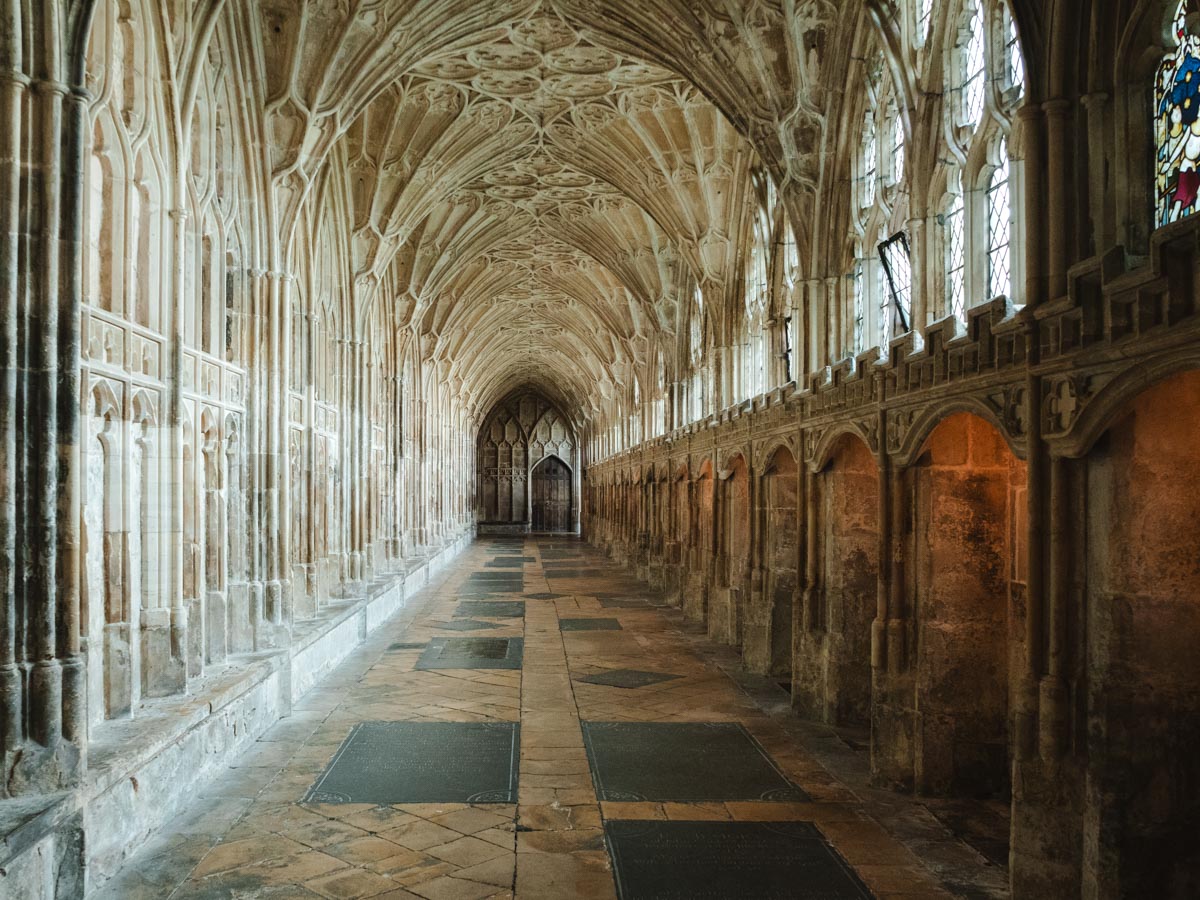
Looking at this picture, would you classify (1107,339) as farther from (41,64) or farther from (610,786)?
(41,64)

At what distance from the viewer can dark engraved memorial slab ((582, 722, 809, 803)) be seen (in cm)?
672

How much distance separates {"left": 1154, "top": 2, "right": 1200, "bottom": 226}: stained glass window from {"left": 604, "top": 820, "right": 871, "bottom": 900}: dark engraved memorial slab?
3888 millimetres

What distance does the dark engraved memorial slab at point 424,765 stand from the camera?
658 cm

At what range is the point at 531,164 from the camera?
1842 cm

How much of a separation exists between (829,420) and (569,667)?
187 inches

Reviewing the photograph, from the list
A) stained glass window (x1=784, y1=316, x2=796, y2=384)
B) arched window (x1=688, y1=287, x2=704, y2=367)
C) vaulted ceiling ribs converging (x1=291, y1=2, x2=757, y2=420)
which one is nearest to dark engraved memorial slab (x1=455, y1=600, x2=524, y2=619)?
arched window (x1=688, y1=287, x2=704, y2=367)

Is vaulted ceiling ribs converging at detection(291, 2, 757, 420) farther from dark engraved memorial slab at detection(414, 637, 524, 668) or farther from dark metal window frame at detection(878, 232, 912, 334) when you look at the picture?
dark engraved memorial slab at detection(414, 637, 524, 668)

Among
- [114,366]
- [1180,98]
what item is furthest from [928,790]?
[114,366]

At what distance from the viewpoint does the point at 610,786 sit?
6828 millimetres

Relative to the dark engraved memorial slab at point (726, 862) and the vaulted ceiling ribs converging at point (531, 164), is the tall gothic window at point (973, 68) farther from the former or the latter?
the vaulted ceiling ribs converging at point (531, 164)

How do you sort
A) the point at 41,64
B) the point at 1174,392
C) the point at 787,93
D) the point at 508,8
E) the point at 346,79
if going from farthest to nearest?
the point at 508,8
the point at 346,79
the point at 787,93
the point at 41,64
the point at 1174,392

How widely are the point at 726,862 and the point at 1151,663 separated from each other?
2.57m

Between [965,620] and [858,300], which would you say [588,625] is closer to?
[858,300]

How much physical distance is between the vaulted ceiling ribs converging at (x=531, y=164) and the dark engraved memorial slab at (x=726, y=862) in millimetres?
8448
